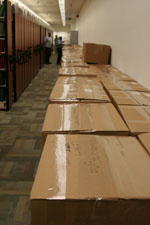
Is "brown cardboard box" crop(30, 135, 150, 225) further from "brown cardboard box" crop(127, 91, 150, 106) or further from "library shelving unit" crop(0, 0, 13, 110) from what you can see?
"library shelving unit" crop(0, 0, 13, 110)

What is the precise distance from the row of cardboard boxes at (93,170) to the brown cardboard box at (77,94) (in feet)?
0.70

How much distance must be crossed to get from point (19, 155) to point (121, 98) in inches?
52.7

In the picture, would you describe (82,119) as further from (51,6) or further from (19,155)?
(51,6)

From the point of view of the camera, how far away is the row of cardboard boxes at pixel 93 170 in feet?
2.61

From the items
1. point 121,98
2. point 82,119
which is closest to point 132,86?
point 121,98

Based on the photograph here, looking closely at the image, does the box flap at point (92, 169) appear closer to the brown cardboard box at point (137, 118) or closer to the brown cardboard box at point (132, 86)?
the brown cardboard box at point (137, 118)

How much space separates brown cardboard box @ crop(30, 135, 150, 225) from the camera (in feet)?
2.60

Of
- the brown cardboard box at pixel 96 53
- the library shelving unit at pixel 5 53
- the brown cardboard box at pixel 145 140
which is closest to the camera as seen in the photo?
the brown cardboard box at pixel 145 140

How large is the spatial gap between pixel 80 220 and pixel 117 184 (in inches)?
7.1

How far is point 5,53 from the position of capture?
413 centimetres

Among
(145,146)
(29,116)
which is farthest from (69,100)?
(29,116)

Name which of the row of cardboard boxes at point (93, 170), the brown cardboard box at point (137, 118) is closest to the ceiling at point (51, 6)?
the brown cardboard box at point (137, 118)

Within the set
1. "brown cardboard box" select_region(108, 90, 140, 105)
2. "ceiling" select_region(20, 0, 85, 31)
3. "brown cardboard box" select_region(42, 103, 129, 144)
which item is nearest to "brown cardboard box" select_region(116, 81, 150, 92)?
"brown cardboard box" select_region(108, 90, 140, 105)

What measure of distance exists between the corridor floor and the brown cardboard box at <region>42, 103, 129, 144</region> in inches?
32.2
